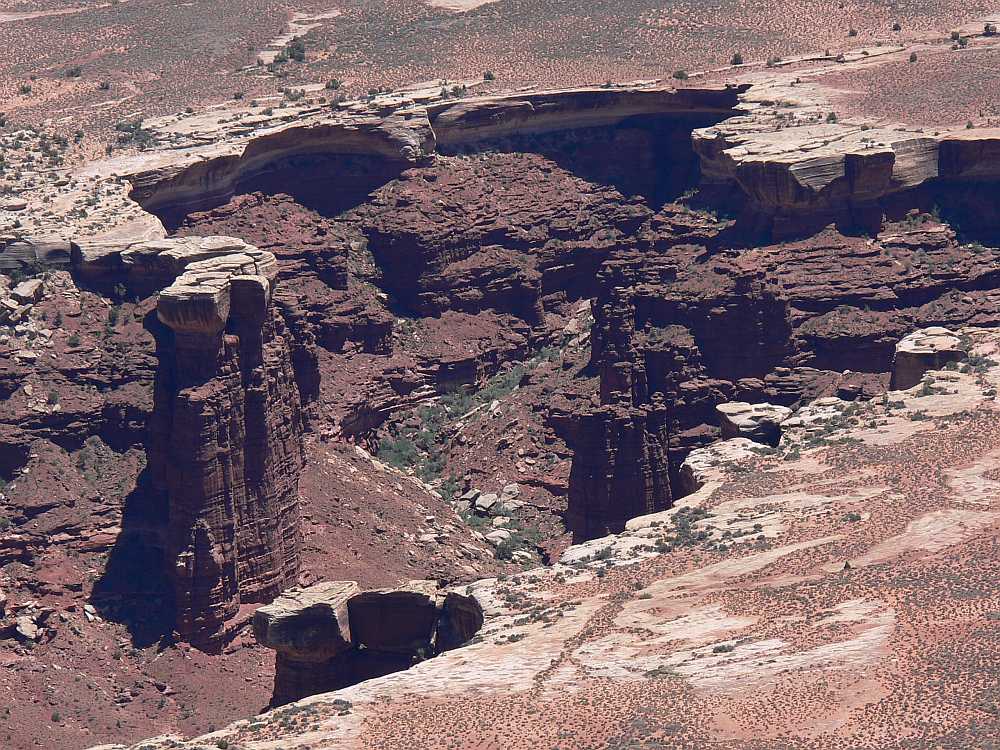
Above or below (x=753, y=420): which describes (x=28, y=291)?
above

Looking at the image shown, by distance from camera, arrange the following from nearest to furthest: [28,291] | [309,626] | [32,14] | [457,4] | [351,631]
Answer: [309,626] → [351,631] → [28,291] → [457,4] → [32,14]

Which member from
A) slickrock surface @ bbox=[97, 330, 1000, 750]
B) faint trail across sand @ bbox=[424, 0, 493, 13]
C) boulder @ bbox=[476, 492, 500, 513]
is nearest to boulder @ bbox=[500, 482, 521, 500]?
boulder @ bbox=[476, 492, 500, 513]

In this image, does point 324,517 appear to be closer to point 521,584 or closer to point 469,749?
point 521,584

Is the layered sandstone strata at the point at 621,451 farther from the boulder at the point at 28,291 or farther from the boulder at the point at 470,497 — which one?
the boulder at the point at 28,291

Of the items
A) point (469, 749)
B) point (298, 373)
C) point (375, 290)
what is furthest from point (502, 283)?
point (469, 749)

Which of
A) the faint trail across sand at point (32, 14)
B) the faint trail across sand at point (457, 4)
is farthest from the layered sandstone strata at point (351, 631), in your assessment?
the faint trail across sand at point (32, 14)

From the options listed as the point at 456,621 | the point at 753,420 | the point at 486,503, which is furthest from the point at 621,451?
the point at 456,621

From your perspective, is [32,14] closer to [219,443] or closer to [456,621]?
[219,443]

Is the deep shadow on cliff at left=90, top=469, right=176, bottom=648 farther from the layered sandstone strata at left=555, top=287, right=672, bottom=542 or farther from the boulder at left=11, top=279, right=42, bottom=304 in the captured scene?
the layered sandstone strata at left=555, top=287, right=672, bottom=542
